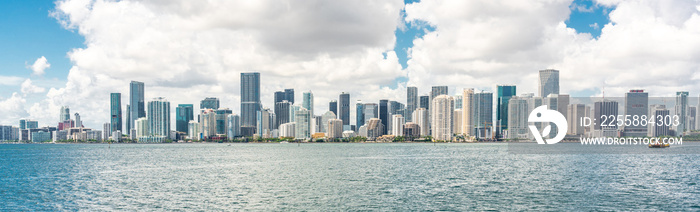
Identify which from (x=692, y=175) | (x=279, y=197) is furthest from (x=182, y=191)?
(x=692, y=175)

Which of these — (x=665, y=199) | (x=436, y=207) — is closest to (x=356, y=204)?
(x=436, y=207)

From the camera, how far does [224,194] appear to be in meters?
76.5

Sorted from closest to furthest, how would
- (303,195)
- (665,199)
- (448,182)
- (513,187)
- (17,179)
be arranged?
(665,199) → (303,195) → (513,187) → (448,182) → (17,179)

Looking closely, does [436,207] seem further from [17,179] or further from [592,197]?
[17,179]

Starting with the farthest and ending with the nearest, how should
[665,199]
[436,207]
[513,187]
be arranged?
[513,187], [665,199], [436,207]

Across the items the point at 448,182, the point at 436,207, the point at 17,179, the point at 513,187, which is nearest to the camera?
the point at 436,207

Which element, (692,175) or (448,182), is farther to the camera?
(692,175)

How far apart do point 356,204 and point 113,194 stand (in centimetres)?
4270

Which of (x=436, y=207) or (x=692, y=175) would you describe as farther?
(x=692, y=175)

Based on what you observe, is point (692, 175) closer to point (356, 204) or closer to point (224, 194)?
point (356, 204)

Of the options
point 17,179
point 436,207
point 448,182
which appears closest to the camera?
point 436,207

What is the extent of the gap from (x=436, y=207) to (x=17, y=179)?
9683 cm

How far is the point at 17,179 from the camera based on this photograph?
338ft

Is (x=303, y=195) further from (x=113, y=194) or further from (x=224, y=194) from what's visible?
(x=113, y=194)
